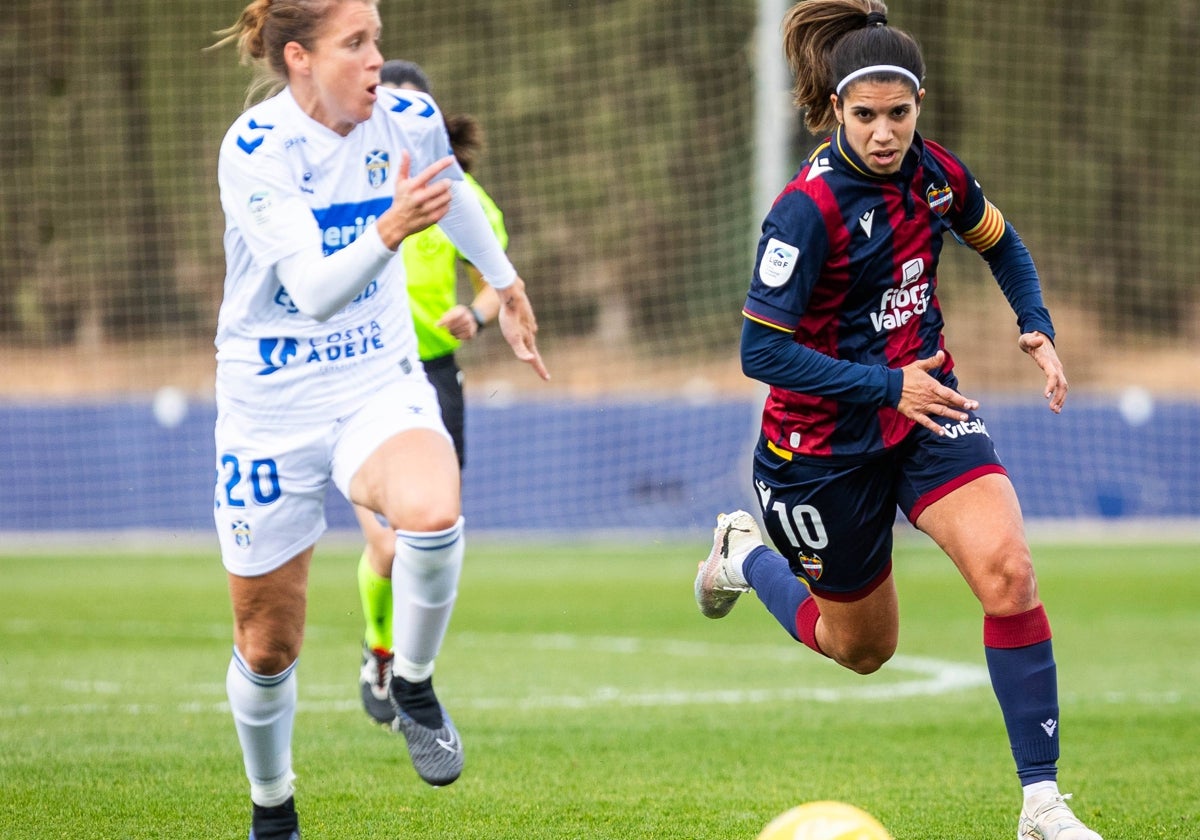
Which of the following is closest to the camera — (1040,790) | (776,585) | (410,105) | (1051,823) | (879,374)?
(1051,823)

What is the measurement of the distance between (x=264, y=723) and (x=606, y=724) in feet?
8.38

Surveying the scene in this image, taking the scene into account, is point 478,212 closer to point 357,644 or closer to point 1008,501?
point 1008,501

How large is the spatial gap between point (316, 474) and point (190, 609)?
799cm

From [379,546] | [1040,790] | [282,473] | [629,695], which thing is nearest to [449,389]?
[379,546]

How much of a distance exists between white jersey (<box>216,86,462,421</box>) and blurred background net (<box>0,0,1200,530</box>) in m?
21.6

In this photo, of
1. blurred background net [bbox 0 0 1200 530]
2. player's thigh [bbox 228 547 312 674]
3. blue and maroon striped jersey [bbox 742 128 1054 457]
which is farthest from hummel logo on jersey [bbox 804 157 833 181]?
blurred background net [bbox 0 0 1200 530]

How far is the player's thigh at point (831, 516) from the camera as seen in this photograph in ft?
16.3

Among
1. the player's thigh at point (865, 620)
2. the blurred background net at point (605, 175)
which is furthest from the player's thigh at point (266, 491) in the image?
the blurred background net at point (605, 175)

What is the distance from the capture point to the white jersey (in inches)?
177

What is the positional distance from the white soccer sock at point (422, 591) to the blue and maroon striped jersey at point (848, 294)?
0.99m

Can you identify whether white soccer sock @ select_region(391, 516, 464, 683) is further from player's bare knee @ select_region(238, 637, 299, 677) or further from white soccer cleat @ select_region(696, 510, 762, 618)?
white soccer cleat @ select_region(696, 510, 762, 618)

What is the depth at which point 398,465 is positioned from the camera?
452 centimetres

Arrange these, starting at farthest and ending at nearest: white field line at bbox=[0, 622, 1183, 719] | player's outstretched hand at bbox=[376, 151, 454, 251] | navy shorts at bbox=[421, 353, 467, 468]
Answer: navy shorts at bbox=[421, 353, 467, 468] < white field line at bbox=[0, 622, 1183, 719] < player's outstretched hand at bbox=[376, 151, 454, 251]

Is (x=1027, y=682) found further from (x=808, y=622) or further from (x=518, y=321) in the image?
(x=518, y=321)
